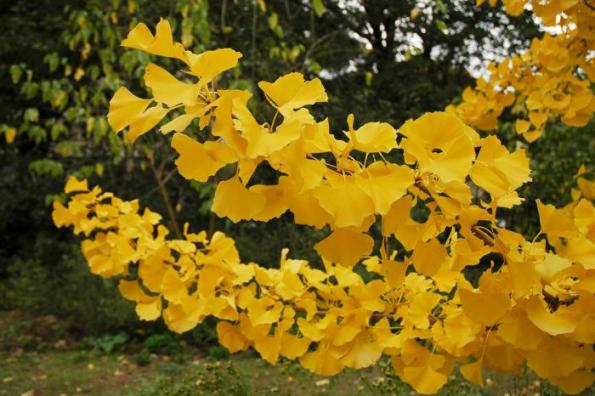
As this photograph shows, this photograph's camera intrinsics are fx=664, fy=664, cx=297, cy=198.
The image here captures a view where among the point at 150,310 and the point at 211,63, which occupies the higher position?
the point at 211,63

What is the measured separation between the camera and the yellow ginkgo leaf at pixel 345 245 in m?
0.84

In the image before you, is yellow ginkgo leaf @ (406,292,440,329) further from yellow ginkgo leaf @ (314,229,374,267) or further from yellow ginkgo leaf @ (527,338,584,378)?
yellow ginkgo leaf @ (314,229,374,267)

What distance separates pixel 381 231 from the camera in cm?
96

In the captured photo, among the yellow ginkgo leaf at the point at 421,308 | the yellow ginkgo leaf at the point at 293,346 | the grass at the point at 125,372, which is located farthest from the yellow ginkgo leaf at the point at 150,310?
the grass at the point at 125,372

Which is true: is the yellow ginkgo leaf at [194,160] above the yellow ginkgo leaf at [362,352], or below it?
above

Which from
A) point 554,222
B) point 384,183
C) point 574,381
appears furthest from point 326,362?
point 384,183

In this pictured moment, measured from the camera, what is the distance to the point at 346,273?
160cm

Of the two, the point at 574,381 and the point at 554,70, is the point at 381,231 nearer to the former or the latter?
the point at 574,381

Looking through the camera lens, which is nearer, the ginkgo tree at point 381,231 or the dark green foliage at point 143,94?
the ginkgo tree at point 381,231

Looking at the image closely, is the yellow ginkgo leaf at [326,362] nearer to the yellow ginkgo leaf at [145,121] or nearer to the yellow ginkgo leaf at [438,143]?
the yellow ginkgo leaf at [438,143]

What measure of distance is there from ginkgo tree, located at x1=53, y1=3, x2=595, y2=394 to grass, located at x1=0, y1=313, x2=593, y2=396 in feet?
5.84

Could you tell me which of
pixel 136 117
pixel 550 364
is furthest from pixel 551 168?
pixel 136 117

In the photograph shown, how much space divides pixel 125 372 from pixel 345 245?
4.23 m

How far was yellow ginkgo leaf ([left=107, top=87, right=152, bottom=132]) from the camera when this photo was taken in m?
0.80
